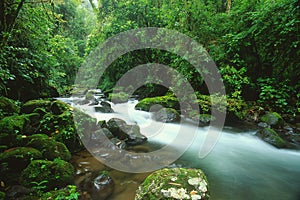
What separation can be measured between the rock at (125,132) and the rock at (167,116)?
205 centimetres

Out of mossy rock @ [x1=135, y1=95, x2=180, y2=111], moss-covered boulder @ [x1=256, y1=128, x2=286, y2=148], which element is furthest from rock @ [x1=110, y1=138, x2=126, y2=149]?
moss-covered boulder @ [x1=256, y1=128, x2=286, y2=148]

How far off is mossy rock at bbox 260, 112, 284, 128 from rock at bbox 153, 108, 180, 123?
330cm

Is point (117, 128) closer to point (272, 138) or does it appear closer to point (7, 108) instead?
point (7, 108)

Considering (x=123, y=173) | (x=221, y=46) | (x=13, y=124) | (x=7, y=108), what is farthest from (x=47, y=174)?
(x=221, y=46)

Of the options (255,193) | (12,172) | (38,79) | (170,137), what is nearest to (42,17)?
(38,79)

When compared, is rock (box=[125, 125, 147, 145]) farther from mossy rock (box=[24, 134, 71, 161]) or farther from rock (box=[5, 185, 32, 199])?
rock (box=[5, 185, 32, 199])

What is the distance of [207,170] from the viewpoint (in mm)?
3859

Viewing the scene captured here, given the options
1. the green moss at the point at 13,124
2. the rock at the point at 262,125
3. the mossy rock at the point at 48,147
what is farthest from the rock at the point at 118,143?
the rock at the point at 262,125

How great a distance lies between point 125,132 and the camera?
5.01 m

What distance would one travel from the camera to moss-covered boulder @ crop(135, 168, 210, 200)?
1970 millimetres

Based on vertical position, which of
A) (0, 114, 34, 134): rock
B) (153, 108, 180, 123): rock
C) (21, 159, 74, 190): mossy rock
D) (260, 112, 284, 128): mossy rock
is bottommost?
(21, 159, 74, 190): mossy rock

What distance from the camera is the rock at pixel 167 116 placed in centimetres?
704

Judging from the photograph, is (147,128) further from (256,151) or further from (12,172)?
(12,172)

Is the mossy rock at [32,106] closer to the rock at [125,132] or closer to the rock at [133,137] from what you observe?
the rock at [125,132]
